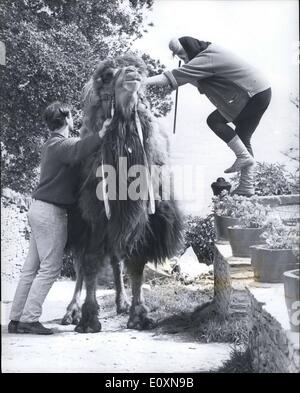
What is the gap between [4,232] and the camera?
4.02 meters

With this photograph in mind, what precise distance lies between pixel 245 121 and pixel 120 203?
3.32 ft

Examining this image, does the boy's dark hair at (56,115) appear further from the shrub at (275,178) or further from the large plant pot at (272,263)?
the large plant pot at (272,263)

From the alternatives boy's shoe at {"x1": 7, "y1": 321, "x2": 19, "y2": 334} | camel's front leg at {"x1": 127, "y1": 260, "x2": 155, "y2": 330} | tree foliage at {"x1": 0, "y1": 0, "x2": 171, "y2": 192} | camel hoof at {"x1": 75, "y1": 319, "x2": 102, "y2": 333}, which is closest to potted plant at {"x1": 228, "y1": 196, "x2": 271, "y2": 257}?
camel's front leg at {"x1": 127, "y1": 260, "x2": 155, "y2": 330}

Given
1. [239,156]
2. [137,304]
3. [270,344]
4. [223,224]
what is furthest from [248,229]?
[270,344]

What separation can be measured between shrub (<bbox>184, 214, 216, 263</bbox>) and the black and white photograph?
0.01m

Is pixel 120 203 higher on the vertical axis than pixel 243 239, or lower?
higher

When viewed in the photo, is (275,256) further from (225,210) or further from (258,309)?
(225,210)

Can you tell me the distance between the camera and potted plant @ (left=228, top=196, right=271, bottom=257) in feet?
13.0

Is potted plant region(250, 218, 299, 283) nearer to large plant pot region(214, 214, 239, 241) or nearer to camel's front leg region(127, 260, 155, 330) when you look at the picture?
large plant pot region(214, 214, 239, 241)

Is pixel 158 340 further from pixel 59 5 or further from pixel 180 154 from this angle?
pixel 59 5

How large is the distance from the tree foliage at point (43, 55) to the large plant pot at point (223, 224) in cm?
80

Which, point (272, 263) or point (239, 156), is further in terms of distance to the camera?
point (239, 156)

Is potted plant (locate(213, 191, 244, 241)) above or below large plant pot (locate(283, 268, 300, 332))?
above

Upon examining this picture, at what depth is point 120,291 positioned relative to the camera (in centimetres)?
398
